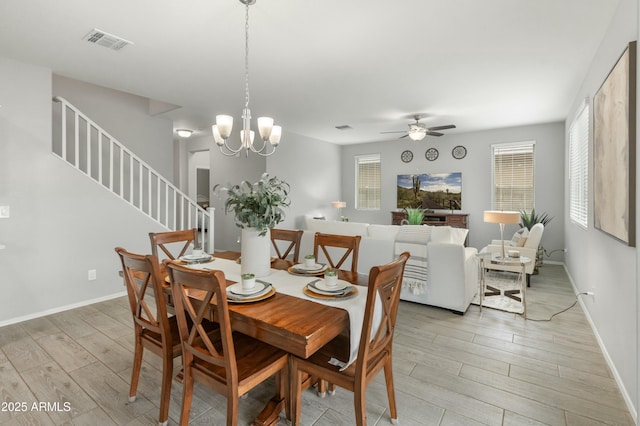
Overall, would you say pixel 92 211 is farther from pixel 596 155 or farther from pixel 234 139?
pixel 596 155

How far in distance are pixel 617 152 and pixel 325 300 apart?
217 cm

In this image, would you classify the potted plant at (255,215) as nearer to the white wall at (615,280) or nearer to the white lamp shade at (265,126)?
the white lamp shade at (265,126)

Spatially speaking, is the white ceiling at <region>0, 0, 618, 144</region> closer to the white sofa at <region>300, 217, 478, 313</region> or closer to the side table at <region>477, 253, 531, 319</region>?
the white sofa at <region>300, 217, 478, 313</region>

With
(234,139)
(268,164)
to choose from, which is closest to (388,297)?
(268,164)

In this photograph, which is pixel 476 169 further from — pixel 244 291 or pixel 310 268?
pixel 244 291

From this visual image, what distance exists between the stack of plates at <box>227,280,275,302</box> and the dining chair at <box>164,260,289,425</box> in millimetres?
114

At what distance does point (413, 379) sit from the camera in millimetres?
2256

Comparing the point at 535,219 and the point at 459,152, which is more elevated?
the point at 459,152

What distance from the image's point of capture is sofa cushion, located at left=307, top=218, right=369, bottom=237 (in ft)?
13.4

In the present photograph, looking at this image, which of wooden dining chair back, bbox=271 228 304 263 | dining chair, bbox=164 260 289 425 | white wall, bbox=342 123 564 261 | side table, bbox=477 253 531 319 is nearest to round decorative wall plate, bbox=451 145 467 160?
white wall, bbox=342 123 564 261

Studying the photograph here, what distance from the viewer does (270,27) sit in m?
2.65

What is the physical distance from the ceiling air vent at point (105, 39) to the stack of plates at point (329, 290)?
A: 9.13 ft

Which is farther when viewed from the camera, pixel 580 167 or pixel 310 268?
pixel 580 167

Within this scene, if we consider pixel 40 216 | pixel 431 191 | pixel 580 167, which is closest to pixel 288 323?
pixel 40 216
